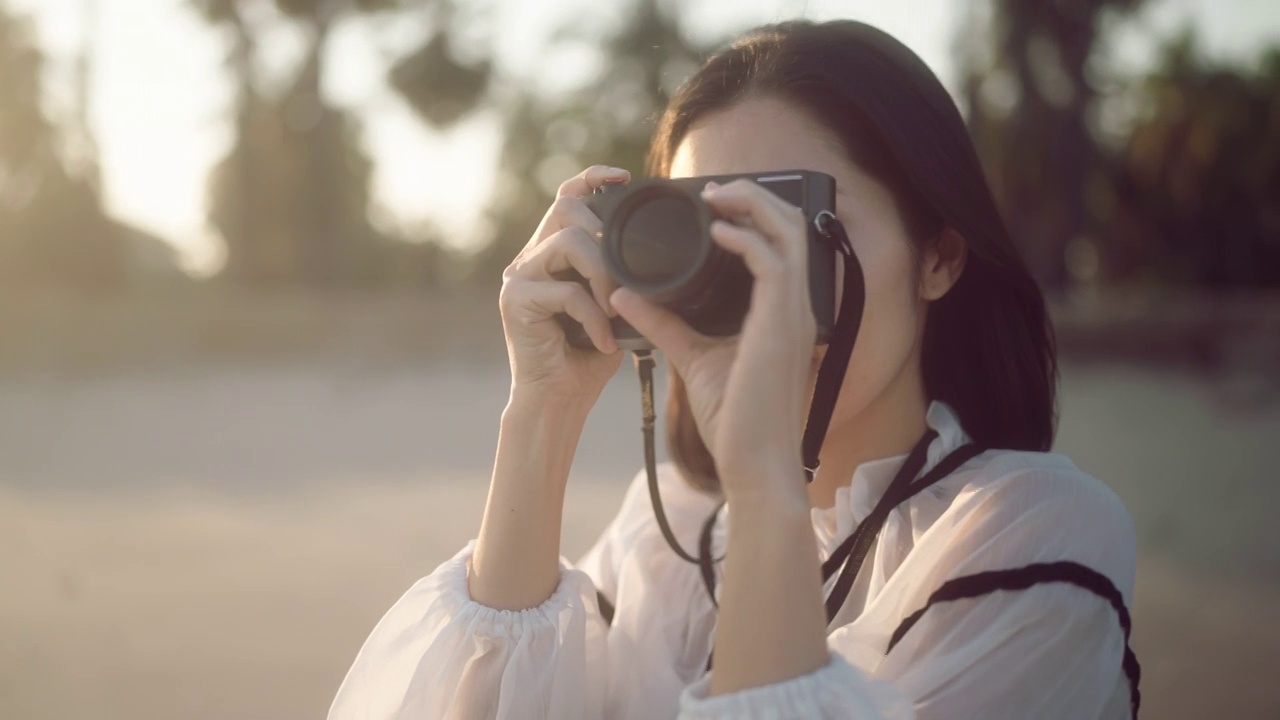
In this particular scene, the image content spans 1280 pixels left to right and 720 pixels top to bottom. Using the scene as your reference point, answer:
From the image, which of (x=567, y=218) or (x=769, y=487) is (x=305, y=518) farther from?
(x=769, y=487)

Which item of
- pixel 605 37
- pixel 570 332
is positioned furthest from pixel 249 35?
pixel 570 332

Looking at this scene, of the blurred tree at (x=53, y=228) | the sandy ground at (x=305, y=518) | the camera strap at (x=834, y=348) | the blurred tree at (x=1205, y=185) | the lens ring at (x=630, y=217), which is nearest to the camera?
the lens ring at (x=630, y=217)

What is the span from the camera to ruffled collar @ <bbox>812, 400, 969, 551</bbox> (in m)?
1.34

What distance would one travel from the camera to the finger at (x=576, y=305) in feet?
4.09

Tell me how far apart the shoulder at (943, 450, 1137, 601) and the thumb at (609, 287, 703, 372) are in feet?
1.23

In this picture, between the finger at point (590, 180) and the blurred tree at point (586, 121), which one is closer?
the finger at point (590, 180)

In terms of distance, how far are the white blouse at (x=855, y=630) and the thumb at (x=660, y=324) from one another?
0.70 feet

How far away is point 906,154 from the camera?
4.21ft

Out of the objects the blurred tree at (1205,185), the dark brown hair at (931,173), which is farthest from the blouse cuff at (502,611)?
the blurred tree at (1205,185)

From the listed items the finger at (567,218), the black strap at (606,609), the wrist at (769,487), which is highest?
the finger at (567,218)

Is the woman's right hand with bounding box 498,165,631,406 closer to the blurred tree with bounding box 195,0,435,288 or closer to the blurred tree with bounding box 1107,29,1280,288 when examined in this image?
the blurred tree with bounding box 195,0,435,288

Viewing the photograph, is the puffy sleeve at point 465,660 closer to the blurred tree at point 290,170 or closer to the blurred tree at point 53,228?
the blurred tree at point 53,228

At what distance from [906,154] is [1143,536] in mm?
4426

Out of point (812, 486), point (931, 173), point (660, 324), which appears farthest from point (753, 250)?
point (812, 486)
